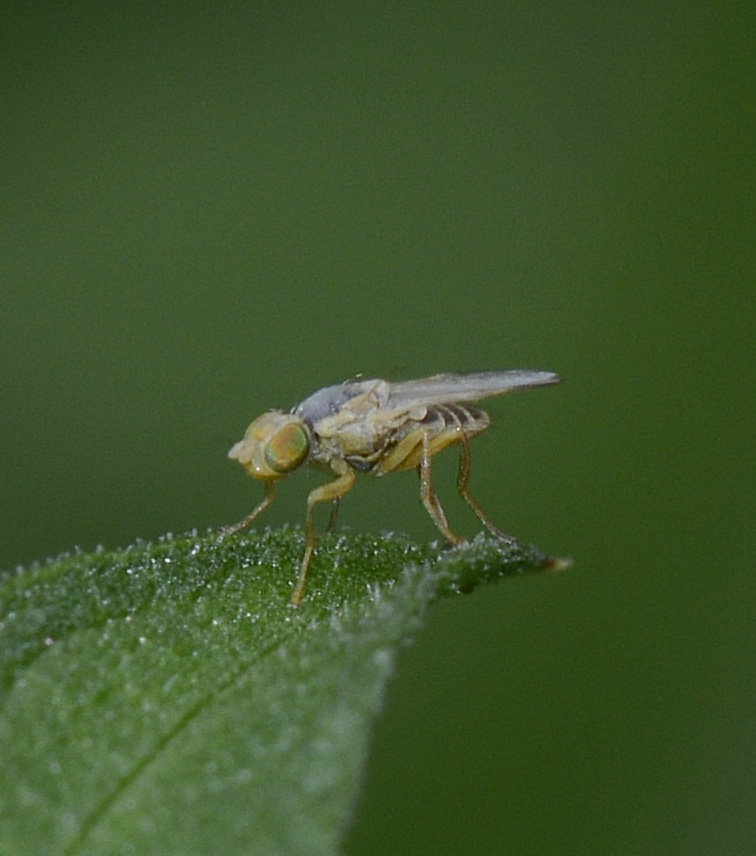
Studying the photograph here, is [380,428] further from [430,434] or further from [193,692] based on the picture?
[193,692]

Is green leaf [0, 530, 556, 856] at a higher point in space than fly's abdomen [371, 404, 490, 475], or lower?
lower

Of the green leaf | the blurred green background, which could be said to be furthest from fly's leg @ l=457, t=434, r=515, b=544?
the green leaf

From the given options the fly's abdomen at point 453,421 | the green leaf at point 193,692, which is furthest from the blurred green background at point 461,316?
the green leaf at point 193,692

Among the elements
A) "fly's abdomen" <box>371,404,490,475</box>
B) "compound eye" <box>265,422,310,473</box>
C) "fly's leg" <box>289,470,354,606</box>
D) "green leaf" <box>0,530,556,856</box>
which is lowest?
"green leaf" <box>0,530,556,856</box>

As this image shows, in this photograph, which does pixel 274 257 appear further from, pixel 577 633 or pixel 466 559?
pixel 466 559

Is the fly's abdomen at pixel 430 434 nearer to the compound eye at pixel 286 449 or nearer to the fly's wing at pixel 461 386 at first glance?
the fly's wing at pixel 461 386

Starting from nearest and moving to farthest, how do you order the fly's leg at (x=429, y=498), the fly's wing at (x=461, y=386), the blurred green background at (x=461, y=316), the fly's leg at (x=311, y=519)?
the fly's leg at (x=311, y=519) → the fly's leg at (x=429, y=498) → the fly's wing at (x=461, y=386) → the blurred green background at (x=461, y=316)

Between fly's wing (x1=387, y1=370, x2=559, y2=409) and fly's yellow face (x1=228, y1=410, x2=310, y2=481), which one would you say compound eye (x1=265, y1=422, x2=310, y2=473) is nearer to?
fly's yellow face (x1=228, y1=410, x2=310, y2=481)
